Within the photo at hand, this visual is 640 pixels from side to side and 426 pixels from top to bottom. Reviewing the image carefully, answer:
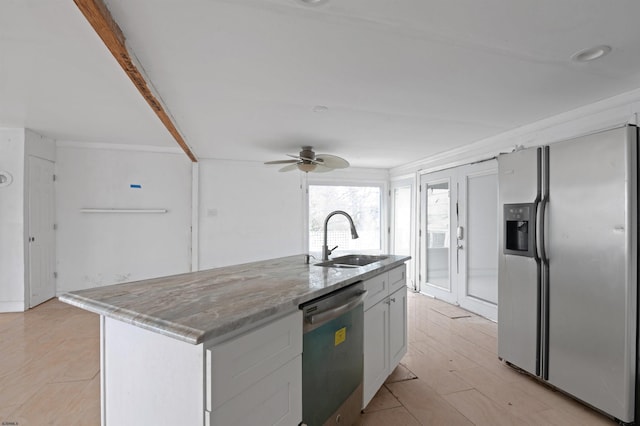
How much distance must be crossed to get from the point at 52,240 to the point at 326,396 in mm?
4832

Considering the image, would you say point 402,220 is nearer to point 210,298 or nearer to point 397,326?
point 397,326

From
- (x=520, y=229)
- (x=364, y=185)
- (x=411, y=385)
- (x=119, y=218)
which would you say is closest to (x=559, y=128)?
(x=520, y=229)

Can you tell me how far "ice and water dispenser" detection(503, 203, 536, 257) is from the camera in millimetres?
2381

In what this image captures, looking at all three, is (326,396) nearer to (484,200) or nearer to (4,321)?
(484,200)

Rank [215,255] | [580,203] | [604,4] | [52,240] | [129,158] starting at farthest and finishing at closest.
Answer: [215,255], [129,158], [52,240], [580,203], [604,4]

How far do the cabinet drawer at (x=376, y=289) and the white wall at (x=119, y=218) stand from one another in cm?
386

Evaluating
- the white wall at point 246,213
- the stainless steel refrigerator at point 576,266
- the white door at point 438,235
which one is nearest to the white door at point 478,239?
the white door at point 438,235

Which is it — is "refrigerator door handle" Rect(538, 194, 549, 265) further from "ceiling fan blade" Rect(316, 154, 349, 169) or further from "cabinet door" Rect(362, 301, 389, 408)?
"ceiling fan blade" Rect(316, 154, 349, 169)

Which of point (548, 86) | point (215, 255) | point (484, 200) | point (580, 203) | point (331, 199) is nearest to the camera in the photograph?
point (580, 203)

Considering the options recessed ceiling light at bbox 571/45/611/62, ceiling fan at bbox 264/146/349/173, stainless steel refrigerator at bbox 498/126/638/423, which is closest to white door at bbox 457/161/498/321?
stainless steel refrigerator at bbox 498/126/638/423

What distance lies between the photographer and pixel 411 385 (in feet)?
7.80

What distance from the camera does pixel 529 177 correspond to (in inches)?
95.7

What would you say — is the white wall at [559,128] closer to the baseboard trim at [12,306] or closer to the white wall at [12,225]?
the white wall at [12,225]

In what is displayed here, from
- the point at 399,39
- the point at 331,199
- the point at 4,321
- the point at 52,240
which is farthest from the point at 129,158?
the point at 399,39
